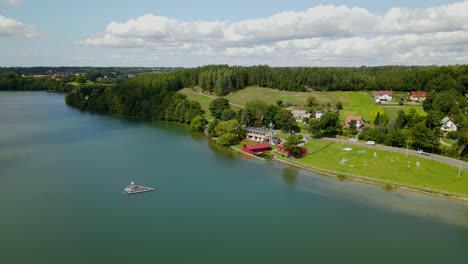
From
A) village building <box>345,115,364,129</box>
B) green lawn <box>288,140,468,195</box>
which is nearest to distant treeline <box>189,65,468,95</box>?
village building <box>345,115,364,129</box>

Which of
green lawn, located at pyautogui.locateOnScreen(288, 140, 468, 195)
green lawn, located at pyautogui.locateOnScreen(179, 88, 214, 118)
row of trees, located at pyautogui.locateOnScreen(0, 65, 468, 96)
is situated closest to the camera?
green lawn, located at pyautogui.locateOnScreen(288, 140, 468, 195)


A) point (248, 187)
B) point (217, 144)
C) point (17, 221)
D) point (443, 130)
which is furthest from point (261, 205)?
point (443, 130)

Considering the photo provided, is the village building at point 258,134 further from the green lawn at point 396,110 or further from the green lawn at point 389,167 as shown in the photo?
the green lawn at point 396,110

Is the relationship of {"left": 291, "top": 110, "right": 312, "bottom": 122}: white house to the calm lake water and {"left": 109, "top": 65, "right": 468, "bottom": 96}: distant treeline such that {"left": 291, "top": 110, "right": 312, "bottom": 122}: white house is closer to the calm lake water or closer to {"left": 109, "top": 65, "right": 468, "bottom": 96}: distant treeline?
{"left": 109, "top": 65, "right": 468, "bottom": 96}: distant treeline

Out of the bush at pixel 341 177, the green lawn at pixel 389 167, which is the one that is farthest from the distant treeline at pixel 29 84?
the bush at pixel 341 177

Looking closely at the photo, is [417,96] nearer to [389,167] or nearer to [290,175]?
[389,167]

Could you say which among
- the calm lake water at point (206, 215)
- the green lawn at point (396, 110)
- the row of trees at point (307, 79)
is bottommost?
the calm lake water at point (206, 215)

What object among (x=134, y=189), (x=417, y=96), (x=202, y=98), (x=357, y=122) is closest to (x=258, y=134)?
(x=357, y=122)
